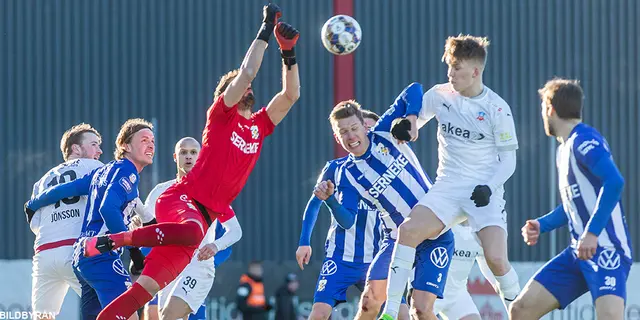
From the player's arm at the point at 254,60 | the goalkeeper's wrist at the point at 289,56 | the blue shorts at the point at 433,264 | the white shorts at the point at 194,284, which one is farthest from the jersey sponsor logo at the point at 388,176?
the white shorts at the point at 194,284

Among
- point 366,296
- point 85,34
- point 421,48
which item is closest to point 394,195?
point 366,296

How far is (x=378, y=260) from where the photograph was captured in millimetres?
8094

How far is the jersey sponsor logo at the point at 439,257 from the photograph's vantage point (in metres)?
7.59

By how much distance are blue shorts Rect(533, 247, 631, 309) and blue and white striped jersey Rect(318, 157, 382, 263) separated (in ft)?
8.77

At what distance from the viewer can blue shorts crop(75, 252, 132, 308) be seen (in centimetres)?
782

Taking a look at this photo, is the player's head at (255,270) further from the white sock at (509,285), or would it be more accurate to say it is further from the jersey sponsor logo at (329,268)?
the white sock at (509,285)

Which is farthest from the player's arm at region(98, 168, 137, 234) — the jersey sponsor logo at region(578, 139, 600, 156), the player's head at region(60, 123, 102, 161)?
the jersey sponsor logo at region(578, 139, 600, 156)

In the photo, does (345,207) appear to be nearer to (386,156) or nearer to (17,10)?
(386,156)

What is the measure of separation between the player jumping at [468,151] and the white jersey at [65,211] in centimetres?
278

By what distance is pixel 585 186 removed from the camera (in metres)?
6.45

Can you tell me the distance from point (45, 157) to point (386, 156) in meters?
9.34

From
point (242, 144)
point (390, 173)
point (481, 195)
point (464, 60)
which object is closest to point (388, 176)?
point (390, 173)

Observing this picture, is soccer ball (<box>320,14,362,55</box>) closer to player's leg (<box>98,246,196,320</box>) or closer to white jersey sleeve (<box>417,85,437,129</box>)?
white jersey sleeve (<box>417,85,437,129</box>)

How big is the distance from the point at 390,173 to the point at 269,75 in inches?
328
